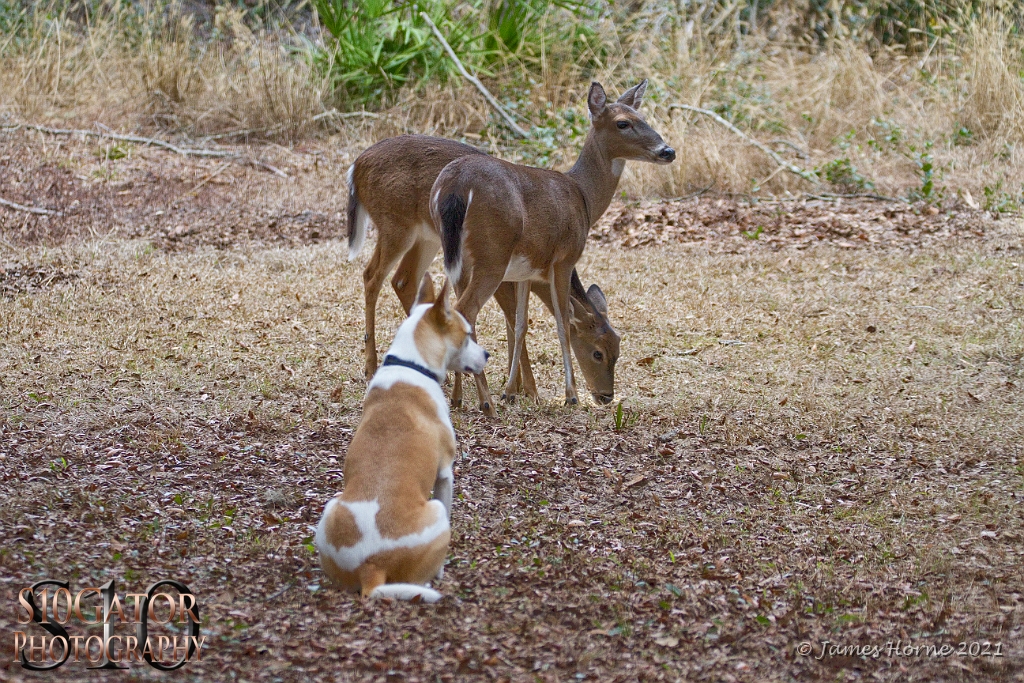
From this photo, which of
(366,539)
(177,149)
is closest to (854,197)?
(177,149)

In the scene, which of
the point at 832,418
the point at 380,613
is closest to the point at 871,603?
the point at 380,613

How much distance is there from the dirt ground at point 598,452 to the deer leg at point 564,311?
14 cm

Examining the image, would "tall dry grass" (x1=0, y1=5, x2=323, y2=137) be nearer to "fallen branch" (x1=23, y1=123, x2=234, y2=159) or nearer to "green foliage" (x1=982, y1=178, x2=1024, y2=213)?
"fallen branch" (x1=23, y1=123, x2=234, y2=159)

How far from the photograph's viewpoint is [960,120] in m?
11.1

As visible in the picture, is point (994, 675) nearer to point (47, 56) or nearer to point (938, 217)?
point (938, 217)

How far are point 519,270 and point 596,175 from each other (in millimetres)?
1051

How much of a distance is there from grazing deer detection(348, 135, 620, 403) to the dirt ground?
22cm

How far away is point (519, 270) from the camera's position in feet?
18.5

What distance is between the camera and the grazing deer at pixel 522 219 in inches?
210

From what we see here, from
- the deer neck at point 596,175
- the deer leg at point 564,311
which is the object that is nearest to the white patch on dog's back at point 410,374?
the deer leg at point 564,311

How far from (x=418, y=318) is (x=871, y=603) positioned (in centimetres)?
173

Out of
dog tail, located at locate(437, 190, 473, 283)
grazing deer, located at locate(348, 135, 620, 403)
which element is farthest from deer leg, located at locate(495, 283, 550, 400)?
dog tail, located at locate(437, 190, 473, 283)

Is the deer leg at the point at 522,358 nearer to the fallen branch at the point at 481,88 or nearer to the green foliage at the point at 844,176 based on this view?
the green foliage at the point at 844,176

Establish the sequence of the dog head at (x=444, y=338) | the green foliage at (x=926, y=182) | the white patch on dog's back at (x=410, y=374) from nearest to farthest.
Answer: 1. the white patch on dog's back at (x=410, y=374)
2. the dog head at (x=444, y=338)
3. the green foliage at (x=926, y=182)
